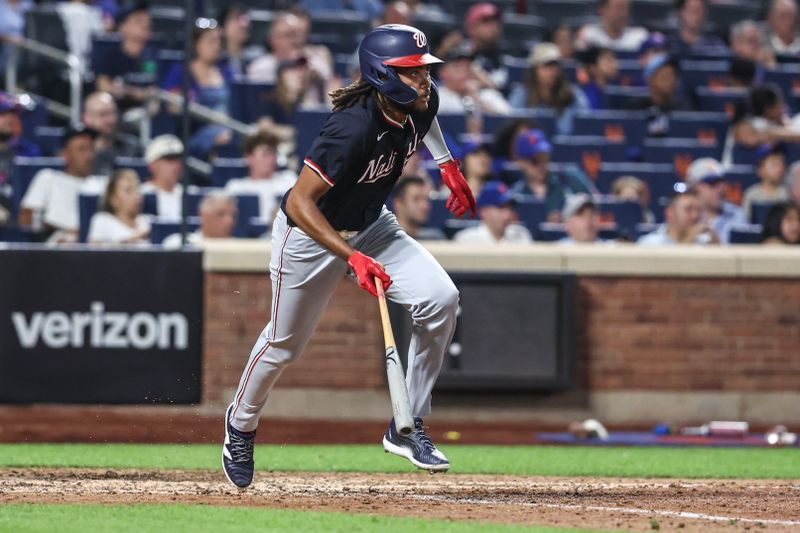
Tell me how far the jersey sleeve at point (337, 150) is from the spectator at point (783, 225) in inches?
258

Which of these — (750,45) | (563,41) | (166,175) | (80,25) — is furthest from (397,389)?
(750,45)

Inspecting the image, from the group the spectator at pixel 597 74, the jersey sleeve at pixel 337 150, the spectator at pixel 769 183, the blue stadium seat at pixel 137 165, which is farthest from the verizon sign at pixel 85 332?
the spectator at pixel 597 74

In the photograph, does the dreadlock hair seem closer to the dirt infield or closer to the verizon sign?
the dirt infield

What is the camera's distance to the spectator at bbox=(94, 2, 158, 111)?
513 inches

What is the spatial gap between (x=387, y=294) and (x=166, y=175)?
18.0ft

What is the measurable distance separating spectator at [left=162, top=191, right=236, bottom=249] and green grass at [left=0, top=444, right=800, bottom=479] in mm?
2019

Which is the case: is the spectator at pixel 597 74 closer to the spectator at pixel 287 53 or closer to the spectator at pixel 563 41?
the spectator at pixel 563 41

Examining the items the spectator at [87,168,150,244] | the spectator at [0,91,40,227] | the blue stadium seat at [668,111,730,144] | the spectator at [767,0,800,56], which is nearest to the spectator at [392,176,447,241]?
the spectator at [87,168,150,244]

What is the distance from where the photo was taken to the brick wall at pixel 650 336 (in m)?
11.2

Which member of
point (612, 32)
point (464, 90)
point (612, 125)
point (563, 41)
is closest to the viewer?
point (464, 90)

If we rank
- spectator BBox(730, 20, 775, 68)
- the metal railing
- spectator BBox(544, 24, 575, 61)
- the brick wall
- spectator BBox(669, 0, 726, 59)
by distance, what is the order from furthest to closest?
1. spectator BBox(669, 0, 726, 59)
2. spectator BBox(730, 20, 775, 68)
3. spectator BBox(544, 24, 575, 61)
4. the metal railing
5. the brick wall

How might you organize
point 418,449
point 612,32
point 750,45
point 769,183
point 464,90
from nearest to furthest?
point 418,449, point 769,183, point 464,90, point 750,45, point 612,32

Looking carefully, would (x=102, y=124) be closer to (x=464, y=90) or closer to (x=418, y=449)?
(x=464, y=90)

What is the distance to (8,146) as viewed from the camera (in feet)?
39.6
